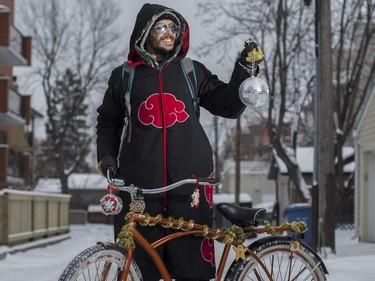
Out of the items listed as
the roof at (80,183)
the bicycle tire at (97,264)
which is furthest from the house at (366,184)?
the roof at (80,183)

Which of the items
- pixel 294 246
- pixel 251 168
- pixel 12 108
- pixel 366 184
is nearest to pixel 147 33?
pixel 294 246

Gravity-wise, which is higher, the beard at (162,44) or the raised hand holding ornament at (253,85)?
the beard at (162,44)

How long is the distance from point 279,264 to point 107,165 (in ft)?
3.54

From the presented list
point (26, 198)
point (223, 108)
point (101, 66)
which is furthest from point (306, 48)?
point (223, 108)

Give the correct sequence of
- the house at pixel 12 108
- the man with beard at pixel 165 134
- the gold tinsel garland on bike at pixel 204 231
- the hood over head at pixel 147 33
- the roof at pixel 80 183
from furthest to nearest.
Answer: the roof at pixel 80 183
the house at pixel 12 108
the hood over head at pixel 147 33
the man with beard at pixel 165 134
the gold tinsel garland on bike at pixel 204 231

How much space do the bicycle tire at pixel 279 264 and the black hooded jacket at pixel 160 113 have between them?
19.8 inches

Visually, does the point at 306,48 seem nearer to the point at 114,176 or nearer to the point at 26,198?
the point at 26,198

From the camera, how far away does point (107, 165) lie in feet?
12.6

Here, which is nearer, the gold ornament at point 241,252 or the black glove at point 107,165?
the black glove at point 107,165

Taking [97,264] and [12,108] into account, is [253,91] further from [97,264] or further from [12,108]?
[12,108]

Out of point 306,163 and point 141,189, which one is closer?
point 141,189

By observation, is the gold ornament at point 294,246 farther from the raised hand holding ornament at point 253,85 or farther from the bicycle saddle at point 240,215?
the raised hand holding ornament at point 253,85

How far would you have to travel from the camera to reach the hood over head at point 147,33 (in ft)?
13.1

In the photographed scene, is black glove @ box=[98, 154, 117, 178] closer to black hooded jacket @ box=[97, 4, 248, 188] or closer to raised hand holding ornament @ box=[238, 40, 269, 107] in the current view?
black hooded jacket @ box=[97, 4, 248, 188]
